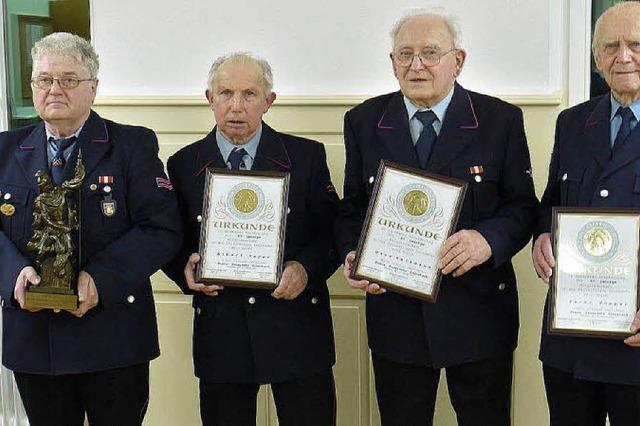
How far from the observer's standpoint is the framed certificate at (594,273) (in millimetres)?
2156

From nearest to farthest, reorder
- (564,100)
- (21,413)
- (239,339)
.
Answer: (239,339) → (564,100) → (21,413)

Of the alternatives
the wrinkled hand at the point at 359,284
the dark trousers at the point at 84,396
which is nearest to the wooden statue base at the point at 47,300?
the dark trousers at the point at 84,396

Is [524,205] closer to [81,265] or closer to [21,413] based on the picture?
[81,265]

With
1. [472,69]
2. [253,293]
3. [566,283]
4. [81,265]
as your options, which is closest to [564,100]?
[472,69]

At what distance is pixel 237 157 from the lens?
2635mm

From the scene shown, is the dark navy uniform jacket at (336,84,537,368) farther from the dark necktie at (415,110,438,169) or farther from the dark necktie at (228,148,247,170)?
the dark necktie at (228,148,247,170)

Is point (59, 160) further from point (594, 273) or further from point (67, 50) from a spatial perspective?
point (594, 273)

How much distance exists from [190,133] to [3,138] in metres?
0.92

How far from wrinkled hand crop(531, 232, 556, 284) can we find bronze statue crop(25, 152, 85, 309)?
1.21 meters

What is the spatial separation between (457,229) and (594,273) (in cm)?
41

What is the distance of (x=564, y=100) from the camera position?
3154mm

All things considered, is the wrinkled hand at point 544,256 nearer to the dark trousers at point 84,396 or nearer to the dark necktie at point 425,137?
the dark necktie at point 425,137

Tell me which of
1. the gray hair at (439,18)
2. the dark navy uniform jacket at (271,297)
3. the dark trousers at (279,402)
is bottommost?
the dark trousers at (279,402)

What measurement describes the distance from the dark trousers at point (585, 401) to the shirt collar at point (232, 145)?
1.03m
